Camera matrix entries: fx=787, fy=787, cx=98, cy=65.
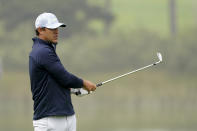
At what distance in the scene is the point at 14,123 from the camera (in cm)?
1546

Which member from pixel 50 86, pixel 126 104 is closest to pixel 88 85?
pixel 50 86

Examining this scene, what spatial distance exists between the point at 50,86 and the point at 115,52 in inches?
809

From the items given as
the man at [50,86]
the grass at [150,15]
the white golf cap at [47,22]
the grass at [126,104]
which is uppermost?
the grass at [150,15]

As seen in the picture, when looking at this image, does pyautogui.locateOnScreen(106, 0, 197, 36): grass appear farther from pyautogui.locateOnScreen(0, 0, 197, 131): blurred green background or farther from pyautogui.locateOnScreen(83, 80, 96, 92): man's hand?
pyautogui.locateOnScreen(83, 80, 96, 92): man's hand

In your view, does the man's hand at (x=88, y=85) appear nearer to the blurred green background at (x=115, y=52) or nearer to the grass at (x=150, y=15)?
the blurred green background at (x=115, y=52)

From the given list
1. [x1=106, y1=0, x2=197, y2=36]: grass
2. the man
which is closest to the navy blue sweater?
the man

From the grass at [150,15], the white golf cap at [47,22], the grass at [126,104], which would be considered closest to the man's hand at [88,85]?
the white golf cap at [47,22]

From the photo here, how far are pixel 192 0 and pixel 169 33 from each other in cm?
342

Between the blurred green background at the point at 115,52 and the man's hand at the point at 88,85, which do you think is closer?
the man's hand at the point at 88,85

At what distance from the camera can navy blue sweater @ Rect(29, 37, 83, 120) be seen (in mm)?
5770

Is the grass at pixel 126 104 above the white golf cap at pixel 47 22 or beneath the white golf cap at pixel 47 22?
above

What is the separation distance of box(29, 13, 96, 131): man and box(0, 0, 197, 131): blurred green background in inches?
433

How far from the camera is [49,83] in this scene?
580cm

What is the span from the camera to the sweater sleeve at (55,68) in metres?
5.76
